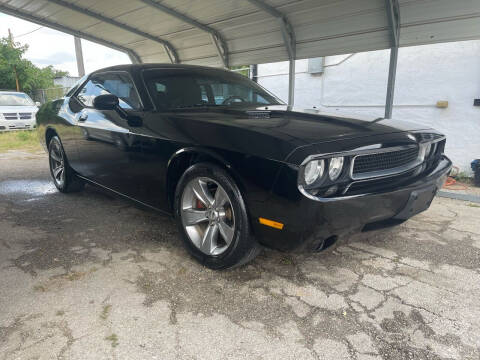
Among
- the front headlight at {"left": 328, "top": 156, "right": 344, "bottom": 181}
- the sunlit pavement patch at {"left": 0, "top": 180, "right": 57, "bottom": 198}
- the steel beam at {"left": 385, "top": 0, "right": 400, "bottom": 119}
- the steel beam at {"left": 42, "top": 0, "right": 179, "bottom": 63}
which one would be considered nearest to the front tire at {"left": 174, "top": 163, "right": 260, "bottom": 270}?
the front headlight at {"left": 328, "top": 156, "right": 344, "bottom": 181}

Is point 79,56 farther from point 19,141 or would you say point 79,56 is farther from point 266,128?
point 266,128

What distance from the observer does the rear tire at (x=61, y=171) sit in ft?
13.8

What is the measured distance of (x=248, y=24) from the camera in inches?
245

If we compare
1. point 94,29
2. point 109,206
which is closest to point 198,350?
point 109,206

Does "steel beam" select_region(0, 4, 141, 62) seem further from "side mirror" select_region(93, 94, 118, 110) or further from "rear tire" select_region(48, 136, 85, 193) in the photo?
"side mirror" select_region(93, 94, 118, 110)

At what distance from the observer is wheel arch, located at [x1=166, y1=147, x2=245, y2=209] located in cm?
215

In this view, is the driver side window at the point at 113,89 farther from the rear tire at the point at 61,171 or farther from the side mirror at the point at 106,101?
the rear tire at the point at 61,171

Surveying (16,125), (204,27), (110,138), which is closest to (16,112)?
(16,125)

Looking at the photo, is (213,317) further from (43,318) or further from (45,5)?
(45,5)

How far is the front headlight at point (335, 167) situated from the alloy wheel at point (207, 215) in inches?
25.5

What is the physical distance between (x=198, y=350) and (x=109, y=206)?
2643mm

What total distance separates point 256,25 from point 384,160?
4.79 m

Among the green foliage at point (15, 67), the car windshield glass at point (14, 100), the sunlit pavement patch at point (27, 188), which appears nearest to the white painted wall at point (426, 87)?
the sunlit pavement patch at point (27, 188)

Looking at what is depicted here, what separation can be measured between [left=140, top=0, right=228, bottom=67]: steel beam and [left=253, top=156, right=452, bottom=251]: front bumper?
515 centimetres
